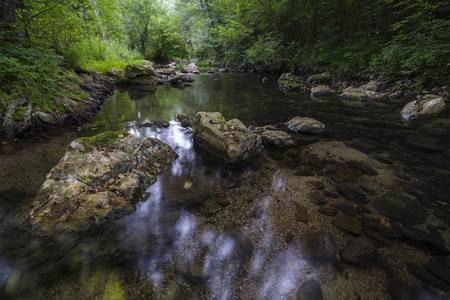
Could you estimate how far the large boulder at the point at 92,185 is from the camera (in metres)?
2.20

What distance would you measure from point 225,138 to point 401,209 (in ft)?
9.43

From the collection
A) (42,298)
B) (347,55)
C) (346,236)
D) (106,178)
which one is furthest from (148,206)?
(347,55)

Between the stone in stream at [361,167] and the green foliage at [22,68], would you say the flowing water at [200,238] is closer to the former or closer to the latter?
the stone in stream at [361,167]

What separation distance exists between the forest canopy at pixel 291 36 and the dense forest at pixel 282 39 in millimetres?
25

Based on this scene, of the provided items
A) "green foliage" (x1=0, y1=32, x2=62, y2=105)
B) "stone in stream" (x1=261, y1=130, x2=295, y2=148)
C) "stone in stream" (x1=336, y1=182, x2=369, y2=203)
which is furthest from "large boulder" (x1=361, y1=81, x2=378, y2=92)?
"green foliage" (x1=0, y1=32, x2=62, y2=105)

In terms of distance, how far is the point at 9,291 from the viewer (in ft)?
5.19

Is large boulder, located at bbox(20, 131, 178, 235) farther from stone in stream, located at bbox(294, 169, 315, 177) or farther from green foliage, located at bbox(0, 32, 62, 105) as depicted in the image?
stone in stream, located at bbox(294, 169, 315, 177)

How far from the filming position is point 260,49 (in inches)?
581

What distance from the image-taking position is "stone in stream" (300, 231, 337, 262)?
191cm

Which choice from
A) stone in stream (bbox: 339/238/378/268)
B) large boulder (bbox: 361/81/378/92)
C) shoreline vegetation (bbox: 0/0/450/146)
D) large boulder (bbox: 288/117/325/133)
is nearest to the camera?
stone in stream (bbox: 339/238/378/268)

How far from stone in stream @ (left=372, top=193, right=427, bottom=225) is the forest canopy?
6603 mm

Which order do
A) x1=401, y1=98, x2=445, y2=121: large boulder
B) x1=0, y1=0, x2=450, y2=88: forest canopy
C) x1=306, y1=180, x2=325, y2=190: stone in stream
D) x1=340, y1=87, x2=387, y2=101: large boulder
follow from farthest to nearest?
x1=340, y1=87, x2=387, y2=101: large boulder → x1=401, y1=98, x2=445, y2=121: large boulder → x1=0, y1=0, x2=450, y2=88: forest canopy → x1=306, y1=180, x2=325, y2=190: stone in stream

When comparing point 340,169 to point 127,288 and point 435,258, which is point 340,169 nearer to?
point 435,258

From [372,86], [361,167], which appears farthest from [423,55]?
[361,167]
